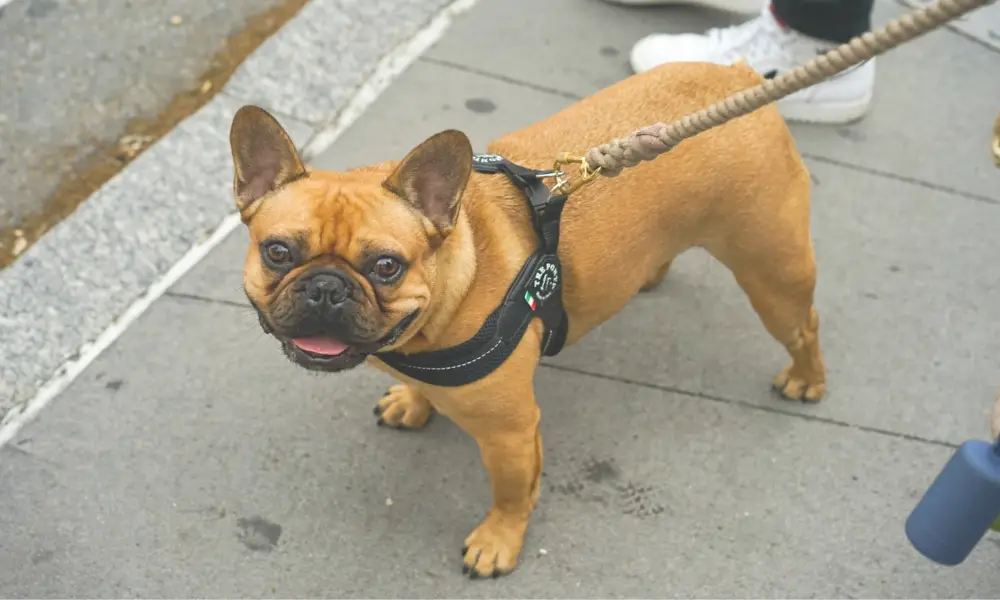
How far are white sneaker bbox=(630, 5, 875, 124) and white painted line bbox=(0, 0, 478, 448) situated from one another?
1.15m

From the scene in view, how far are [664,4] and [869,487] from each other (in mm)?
3275

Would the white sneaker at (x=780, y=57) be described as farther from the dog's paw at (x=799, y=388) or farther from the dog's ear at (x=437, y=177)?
Result: the dog's ear at (x=437, y=177)

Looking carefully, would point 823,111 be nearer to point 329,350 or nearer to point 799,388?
point 799,388

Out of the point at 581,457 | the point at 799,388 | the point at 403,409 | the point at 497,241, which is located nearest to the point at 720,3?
the point at 799,388

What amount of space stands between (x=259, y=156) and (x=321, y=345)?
465 mm

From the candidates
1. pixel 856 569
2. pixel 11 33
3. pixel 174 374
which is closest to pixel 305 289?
pixel 174 374

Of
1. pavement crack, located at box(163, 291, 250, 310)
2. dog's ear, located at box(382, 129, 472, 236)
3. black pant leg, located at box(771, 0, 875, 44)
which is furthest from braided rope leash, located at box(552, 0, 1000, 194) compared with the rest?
black pant leg, located at box(771, 0, 875, 44)

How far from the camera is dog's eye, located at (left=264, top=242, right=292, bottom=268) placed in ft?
6.33

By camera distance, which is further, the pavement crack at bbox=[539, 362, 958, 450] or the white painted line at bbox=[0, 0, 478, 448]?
the pavement crack at bbox=[539, 362, 958, 450]

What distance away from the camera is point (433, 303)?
6.82 ft

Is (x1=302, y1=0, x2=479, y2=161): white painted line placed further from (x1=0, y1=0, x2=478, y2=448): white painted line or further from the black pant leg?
the black pant leg

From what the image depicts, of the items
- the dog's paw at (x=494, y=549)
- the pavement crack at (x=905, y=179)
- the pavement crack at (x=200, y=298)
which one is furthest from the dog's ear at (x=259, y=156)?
the pavement crack at (x=905, y=179)

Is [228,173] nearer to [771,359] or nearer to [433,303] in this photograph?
[433,303]

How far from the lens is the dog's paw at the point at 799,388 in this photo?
3.19 m
